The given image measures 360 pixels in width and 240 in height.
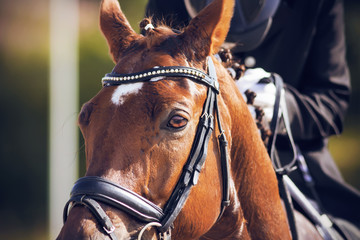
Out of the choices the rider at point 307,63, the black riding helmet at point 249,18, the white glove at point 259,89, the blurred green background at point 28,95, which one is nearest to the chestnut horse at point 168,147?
the white glove at point 259,89

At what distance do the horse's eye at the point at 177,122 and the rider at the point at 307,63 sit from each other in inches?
40.2

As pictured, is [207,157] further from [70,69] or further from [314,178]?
[70,69]

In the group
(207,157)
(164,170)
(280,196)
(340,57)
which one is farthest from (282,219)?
(340,57)

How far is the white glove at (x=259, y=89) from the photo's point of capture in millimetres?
2705

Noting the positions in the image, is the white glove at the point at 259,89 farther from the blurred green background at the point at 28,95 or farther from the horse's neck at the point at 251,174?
the blurred green background at the point at 28,95

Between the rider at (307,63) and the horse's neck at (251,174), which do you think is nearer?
the horse's neck at (251,174)

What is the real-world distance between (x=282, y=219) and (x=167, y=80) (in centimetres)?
102

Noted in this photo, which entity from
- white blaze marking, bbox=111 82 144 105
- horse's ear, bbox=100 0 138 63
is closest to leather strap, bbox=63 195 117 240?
white blaze marking, bbox=111 82 144 105

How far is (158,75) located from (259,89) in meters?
0.94

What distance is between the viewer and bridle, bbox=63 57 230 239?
177 cm

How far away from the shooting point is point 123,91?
6.43ft

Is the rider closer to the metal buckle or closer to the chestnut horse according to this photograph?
the chestnut horse

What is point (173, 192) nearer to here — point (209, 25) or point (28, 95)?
point (209, 25)

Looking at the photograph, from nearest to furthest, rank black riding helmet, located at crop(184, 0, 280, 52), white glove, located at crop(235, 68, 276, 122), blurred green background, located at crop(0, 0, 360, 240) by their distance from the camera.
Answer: white glove, located at crop(235, 68, 276, 122) < black riding helmet, located at crop(184, 0, 280, 52) < blurred green background, located at crop(0, 0, 360, 240)
